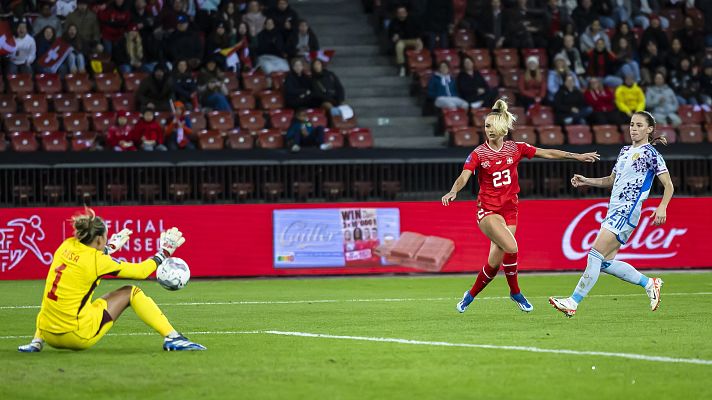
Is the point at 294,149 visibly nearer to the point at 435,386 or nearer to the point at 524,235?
the point at 524,235

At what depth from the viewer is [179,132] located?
968 inches

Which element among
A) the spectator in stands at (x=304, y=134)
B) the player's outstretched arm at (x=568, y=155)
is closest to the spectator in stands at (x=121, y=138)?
the spectator in stands at (x=304, y=134)

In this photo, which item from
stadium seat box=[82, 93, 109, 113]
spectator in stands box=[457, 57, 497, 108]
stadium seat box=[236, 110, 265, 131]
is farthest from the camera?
spectator in stands box=[457, 57, 497, 108]

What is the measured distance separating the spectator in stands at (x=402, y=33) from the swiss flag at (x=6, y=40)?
347 inches

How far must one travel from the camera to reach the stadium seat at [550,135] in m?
26.0

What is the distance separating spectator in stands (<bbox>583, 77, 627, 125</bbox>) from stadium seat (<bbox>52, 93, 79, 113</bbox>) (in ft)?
36.3

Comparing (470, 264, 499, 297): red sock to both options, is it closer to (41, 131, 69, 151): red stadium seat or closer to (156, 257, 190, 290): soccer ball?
(156, 257, 190, 290): soccer ball

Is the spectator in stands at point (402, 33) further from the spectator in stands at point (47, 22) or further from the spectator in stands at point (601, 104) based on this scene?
the spectator in stands at point (47, 22)

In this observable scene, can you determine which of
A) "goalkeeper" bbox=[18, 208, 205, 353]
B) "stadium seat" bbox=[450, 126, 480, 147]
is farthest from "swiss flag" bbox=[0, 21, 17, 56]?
"goalkeeper" bbox=[18, 208, 205, 353]

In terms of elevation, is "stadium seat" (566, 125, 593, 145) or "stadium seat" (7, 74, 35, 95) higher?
"stadium seat" (7, 74, 35, 95)

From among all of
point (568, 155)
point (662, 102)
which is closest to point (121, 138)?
point (662, 102)

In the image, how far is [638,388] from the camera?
8.38m

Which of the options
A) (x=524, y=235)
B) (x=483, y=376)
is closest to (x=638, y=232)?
(x=524, y=235)

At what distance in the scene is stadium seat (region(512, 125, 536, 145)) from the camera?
25609 mm
